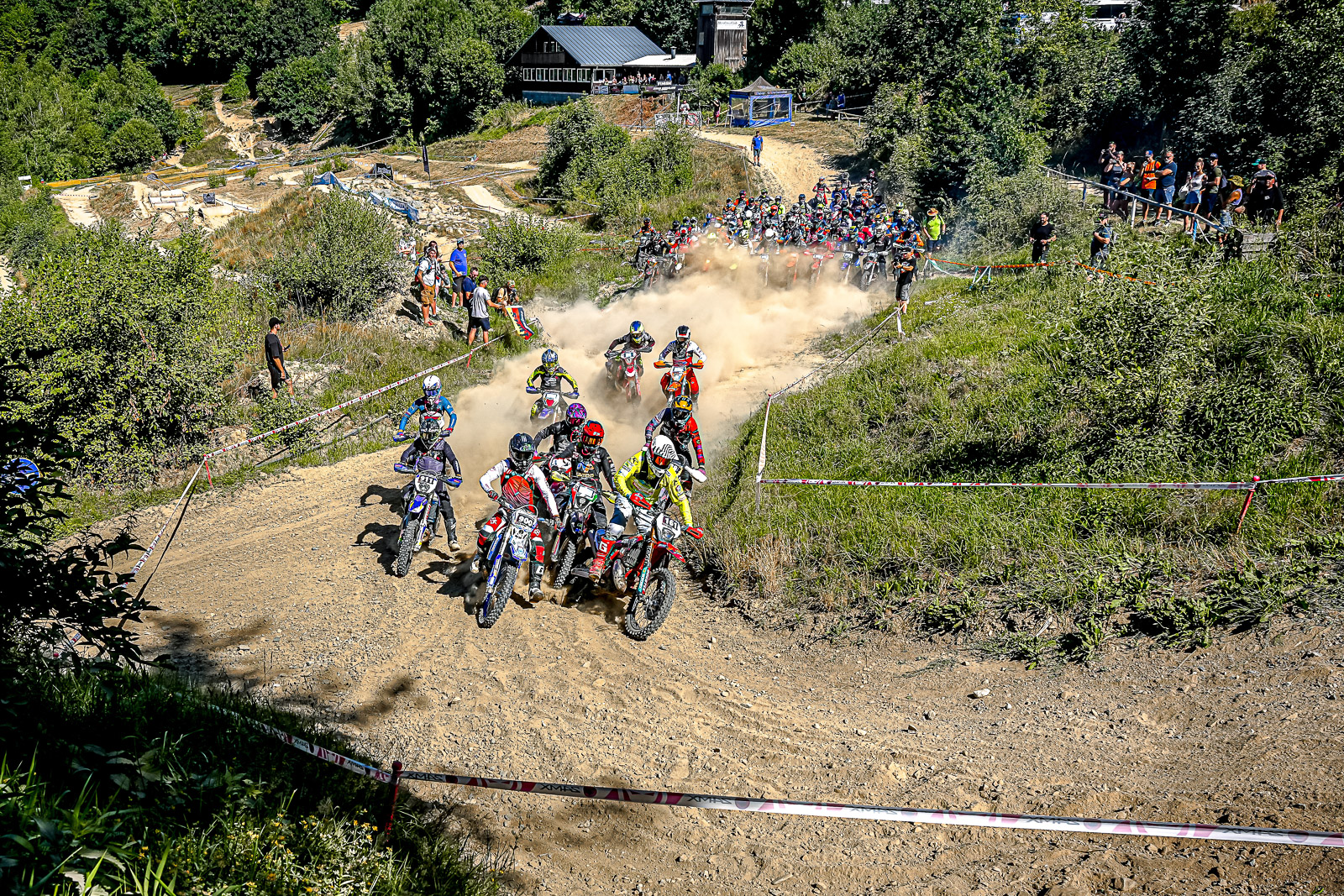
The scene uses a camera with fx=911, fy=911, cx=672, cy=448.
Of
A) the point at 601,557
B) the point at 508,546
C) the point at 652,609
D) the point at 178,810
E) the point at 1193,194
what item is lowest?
the point at 652,609

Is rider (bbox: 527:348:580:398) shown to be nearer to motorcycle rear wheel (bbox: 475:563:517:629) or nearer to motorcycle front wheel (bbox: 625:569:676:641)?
motorcycle rear wheel (bbox: 475:563:517:629)

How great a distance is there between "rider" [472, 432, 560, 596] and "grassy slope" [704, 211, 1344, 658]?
244 cm

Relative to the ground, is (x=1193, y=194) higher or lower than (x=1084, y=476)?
higher

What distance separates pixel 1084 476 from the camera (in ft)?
36.2

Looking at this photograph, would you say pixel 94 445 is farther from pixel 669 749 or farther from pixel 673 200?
pixel 673 200

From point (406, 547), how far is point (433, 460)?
1.10 meters

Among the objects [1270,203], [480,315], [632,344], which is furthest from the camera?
[480,315]

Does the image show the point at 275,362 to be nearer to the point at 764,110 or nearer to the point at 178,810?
the point at 178,810

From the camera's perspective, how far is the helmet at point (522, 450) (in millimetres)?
9664

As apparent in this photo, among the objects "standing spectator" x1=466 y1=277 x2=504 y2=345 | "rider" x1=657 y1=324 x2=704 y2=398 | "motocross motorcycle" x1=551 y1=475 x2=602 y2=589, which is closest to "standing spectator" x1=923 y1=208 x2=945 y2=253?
"standing spectator" x1=466 y1=277 x2=504 y2=345

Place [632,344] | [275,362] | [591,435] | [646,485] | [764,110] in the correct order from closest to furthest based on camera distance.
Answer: [646,485] < [591,435] < [632,344] < [275,362] < [764,110]

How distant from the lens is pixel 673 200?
3444cm

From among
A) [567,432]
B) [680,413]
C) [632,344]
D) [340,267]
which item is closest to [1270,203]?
[632,344]

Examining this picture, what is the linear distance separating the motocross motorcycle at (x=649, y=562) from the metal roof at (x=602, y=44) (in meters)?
65.2
